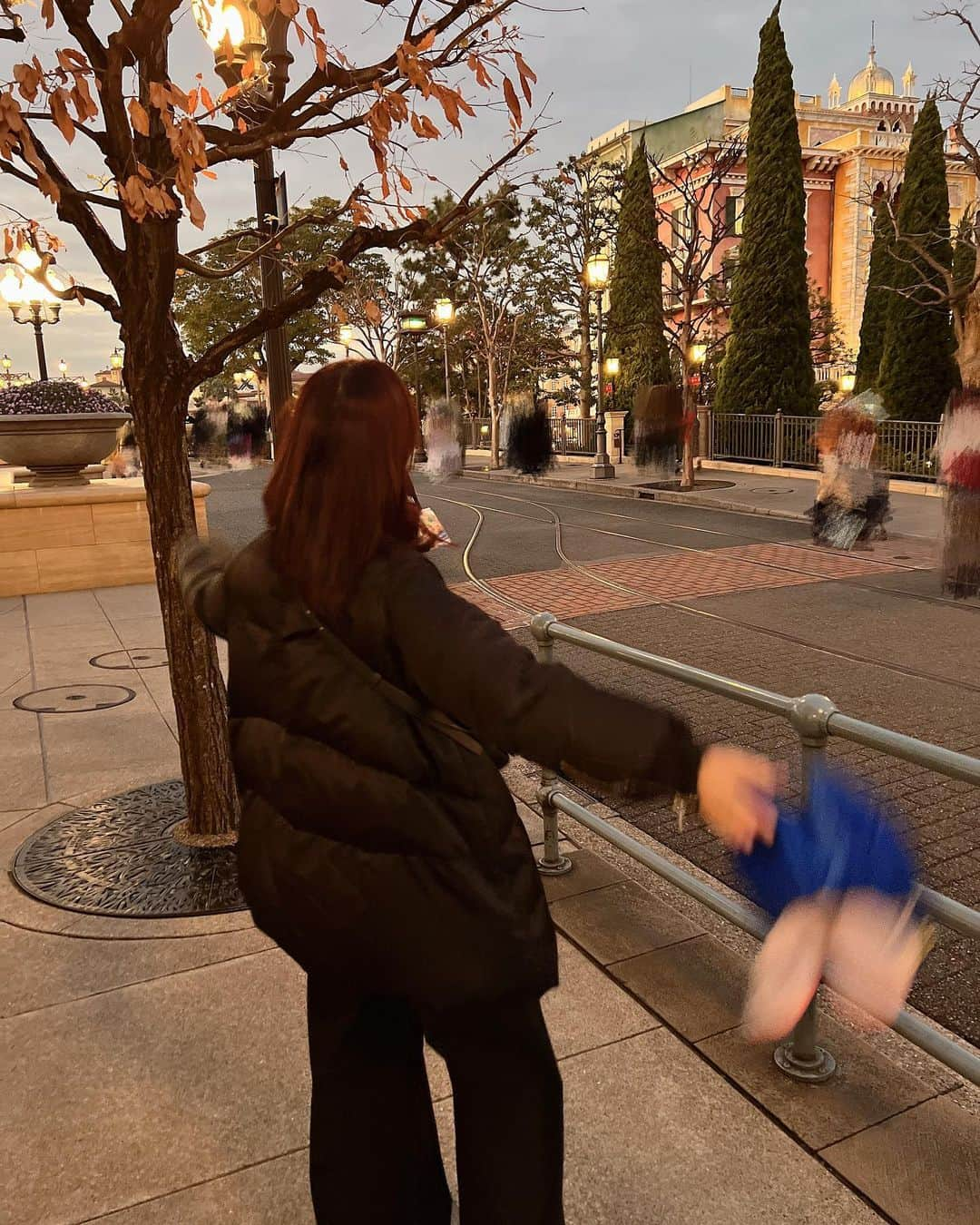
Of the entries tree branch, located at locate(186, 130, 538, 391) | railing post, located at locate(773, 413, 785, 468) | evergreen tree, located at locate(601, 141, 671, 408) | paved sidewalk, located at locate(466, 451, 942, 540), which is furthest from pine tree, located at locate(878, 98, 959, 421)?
tree branch, located at locate(186, 130, 538, 391)

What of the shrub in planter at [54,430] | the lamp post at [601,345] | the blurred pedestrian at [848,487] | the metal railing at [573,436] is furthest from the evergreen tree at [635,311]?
the shrub in planter at [54,430]

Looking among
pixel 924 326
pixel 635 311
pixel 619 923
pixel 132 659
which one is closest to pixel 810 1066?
pixel 619 923

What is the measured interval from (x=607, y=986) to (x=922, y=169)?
1050 inches

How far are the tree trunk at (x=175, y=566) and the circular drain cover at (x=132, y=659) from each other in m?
3.64

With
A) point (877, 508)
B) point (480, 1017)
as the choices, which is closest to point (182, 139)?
point (480, 1017)

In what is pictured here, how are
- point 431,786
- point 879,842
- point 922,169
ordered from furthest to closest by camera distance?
point 922,169, point 879,842, point 431,786

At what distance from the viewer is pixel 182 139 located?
2.96 metres

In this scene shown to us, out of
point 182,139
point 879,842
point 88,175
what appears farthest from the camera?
point 88,175

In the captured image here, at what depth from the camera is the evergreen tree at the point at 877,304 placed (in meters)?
28.5

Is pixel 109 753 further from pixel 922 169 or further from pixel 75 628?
pixel 922 169

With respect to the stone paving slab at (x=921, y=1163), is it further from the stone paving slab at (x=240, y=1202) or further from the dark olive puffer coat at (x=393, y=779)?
the stone paving slab at (x=240, y=1202)

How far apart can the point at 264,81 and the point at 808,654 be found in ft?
19.1

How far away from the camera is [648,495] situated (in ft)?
75.0

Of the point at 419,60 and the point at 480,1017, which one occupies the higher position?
the point at 419,60
